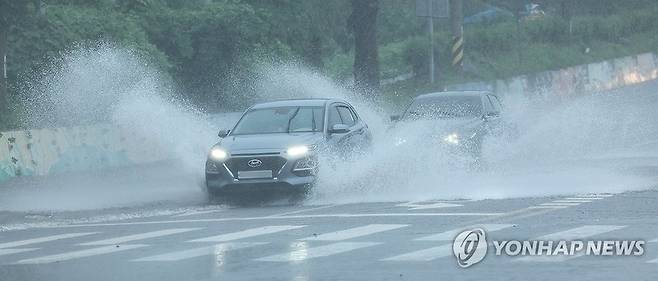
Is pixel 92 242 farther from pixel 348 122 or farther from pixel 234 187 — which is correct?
pixel 348 122

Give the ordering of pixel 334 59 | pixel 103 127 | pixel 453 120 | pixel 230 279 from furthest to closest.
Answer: pixel 334 59 < pixel 103 127 < pixel 453 120 < pixel 230 279

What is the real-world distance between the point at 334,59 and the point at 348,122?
29684 millimetres

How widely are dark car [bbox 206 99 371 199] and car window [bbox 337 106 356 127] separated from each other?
2.41 ft

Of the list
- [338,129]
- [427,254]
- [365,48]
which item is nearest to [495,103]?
[338,129]

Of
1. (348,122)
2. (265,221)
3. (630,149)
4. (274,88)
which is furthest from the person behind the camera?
(274,88)

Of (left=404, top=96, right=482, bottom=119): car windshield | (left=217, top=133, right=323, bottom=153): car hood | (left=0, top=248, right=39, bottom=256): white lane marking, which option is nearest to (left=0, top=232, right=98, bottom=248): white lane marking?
(left=0, top=248, right=39, bottom=256): white lane marking

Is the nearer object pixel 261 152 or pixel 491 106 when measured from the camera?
pixel 261 152

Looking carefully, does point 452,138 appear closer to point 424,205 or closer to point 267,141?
point 267,141

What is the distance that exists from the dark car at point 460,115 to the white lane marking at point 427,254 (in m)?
11.6

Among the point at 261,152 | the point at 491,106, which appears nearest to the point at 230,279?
the point at 261,152

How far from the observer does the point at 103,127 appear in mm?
29750

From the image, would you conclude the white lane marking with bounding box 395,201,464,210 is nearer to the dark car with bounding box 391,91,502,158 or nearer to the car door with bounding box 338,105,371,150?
the car door with bounding box 338,105,371,150

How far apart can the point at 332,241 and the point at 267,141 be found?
254 inches

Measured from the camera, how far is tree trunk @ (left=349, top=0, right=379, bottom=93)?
40562 millimetres
